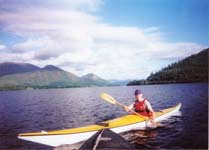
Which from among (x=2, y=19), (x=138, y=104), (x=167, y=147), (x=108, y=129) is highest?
(x=2, y=19)

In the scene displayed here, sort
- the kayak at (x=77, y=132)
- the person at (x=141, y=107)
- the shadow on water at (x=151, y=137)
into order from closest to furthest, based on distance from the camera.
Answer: the kayak at (x=77, y=132)
the shadow on water at (x=151, y=137)
the person at (x=141, y=107)

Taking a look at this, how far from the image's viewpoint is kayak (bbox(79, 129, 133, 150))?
8289mm

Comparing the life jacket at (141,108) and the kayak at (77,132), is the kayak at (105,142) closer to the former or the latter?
the kayak at (77,132)

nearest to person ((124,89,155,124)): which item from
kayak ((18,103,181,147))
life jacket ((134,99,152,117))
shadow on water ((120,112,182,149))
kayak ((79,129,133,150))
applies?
life jacket ((134,99,152,117))

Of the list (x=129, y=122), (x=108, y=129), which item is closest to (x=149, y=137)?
(x=129, y=122)

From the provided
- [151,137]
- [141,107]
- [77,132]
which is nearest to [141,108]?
[141,107]

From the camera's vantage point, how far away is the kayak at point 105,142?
829cm

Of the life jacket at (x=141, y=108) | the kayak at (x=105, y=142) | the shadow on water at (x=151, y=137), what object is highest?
the life jacket at (x=141, y=108)

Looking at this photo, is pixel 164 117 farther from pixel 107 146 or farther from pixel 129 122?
pixel 107 146

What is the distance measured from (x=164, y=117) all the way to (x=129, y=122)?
3.15 m

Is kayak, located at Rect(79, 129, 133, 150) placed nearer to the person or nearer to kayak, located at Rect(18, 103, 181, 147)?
kayak, located at Rect(18, 103, 181, 147)

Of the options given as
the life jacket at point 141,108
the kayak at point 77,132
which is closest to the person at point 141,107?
the life jacket at point 141,108

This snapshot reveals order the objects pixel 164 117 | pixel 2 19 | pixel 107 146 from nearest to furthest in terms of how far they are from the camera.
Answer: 1. pixel 107 146
2. pixel 164 117
3. pixel 2 19

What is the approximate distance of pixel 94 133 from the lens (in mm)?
9695
